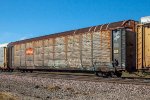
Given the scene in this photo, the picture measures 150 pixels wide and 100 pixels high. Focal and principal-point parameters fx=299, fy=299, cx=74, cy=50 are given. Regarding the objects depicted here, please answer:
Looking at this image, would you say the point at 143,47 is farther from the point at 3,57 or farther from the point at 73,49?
the point at 3,57

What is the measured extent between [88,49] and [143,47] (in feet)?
16.4

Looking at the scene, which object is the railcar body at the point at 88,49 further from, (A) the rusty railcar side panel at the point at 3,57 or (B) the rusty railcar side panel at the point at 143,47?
(A) the rusty railcar side panel at the point at 3,57

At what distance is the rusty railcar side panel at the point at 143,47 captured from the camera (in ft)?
58.1

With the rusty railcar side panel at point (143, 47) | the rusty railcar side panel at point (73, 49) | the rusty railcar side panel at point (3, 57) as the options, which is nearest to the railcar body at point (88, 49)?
the rusty railcar side panel at point (73, 49)

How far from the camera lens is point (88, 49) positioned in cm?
2189

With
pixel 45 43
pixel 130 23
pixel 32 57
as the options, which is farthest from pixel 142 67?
pixel 32 57

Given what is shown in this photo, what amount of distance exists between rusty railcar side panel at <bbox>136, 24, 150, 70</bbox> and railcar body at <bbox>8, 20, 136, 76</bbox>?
87 centimetres

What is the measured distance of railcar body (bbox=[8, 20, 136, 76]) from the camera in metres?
19.3

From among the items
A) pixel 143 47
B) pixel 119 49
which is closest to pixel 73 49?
pixel 119 49

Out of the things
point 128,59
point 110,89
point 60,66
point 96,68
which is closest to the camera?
point 110,89

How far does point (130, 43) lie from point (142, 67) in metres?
2.11

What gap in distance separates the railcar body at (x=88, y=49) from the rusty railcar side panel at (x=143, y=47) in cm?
87

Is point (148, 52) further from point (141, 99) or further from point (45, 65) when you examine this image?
point (45, 65)

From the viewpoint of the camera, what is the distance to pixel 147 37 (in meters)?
17.9
